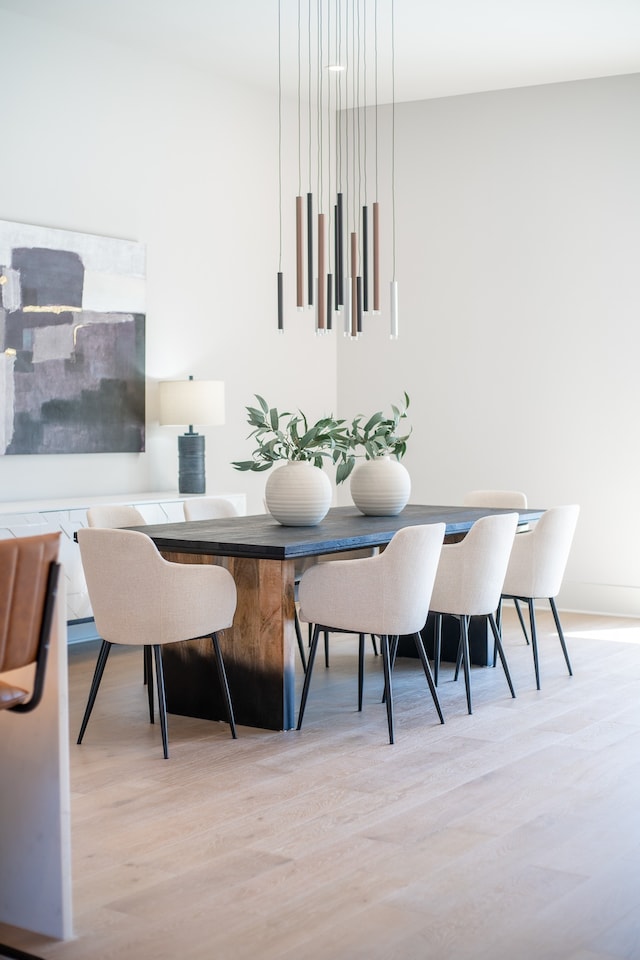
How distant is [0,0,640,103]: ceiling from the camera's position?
5891 mm

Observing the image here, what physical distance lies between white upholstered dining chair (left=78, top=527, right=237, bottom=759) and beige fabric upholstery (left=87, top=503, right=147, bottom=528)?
85 cm

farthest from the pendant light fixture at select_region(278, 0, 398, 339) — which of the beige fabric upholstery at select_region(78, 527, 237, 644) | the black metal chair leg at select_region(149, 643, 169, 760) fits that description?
the black metal chair leg at select_region(149, 643, 169, 760)

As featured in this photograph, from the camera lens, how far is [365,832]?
3.19 m

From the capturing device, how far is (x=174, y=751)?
4023 millimetres

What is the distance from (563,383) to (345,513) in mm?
2426

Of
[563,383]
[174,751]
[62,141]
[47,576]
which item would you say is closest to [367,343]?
[563,383]

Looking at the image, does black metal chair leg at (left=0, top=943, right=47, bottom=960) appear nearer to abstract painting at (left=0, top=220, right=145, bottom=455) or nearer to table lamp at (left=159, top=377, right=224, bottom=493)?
abstract painting at (left=0, top=220, right=145, bottom=455)

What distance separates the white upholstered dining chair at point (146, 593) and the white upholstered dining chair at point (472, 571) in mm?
1020

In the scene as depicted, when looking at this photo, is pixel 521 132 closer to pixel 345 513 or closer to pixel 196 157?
pixel 196 157

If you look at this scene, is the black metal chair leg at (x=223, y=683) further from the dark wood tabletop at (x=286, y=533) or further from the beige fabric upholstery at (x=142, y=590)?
the dark wood tabletop at (x=286, y=533)

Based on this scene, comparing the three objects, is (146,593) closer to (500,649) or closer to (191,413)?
(500,649)

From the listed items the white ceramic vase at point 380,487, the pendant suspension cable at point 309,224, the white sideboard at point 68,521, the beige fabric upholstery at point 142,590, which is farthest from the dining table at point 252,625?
the pendant suspension cable at point 309,224

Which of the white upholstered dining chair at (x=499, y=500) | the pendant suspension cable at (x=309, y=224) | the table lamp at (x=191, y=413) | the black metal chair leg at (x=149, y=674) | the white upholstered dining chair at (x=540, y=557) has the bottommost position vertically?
the black metal chair leg at (x=149, y=674)

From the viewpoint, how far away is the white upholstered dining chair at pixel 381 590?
4.14 m
